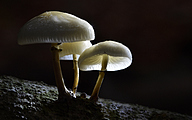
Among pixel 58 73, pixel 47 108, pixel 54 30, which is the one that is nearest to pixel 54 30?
pixel 54 30

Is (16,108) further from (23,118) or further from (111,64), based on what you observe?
(111,64)

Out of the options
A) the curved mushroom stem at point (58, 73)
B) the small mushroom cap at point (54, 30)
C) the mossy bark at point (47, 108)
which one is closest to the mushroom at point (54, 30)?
the small mushroom cap at point (54, 30)

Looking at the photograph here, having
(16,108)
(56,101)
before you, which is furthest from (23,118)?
(56,101)

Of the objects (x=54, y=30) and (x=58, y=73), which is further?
(x=58, y=73)

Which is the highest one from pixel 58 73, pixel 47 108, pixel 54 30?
pixel 54 30

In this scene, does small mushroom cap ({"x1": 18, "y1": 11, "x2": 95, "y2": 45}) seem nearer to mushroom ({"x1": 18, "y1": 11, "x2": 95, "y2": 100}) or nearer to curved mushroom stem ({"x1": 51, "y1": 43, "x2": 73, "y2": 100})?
mushroom ({"x1": 18, "y1": 11, "x2": 95, "y2": 100})

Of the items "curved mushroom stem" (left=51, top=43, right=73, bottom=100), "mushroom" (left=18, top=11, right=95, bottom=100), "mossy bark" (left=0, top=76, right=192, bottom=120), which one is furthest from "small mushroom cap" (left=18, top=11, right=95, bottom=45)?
"mossy bark" (left=0, top=76, right=192, bottom=120)

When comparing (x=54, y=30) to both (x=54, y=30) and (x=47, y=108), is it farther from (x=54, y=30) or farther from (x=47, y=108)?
(x=47, y=108)
